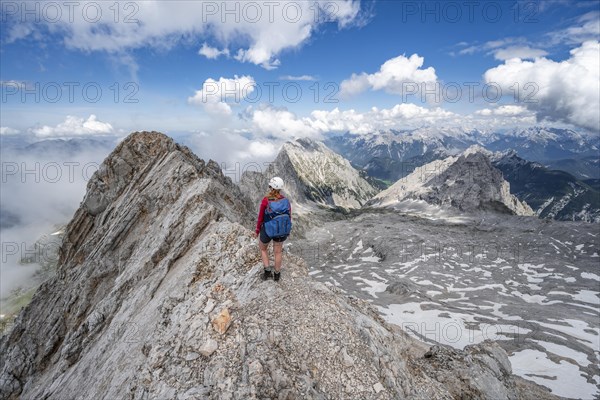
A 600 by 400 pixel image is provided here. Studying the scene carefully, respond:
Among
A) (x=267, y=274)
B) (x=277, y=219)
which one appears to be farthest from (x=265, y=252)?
(x=277, y=219)

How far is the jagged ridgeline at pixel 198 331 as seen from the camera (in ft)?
39.1

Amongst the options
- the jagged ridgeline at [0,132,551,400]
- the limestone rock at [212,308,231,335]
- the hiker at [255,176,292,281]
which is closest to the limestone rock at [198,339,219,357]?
the jagged ridgeline at [0,132,551,400]

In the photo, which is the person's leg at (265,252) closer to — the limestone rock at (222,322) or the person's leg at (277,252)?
the person's leg at (277,252)

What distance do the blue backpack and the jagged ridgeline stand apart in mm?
2506

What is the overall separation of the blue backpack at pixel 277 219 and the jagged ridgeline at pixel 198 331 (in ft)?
8.22

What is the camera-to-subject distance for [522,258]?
123500 mm

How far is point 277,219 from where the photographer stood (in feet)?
49.5

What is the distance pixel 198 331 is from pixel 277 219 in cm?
571

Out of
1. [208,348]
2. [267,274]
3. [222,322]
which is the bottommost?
[208,348]

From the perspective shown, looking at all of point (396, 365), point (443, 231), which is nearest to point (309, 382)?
point (396, 365)

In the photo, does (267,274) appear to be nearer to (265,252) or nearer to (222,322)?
(265,252)

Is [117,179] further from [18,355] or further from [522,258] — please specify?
[522,258]

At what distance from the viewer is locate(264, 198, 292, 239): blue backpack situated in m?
15.0

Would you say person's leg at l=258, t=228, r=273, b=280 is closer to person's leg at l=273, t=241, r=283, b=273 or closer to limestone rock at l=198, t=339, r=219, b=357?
person's leg at l=273, t=241, r=283, b=273
